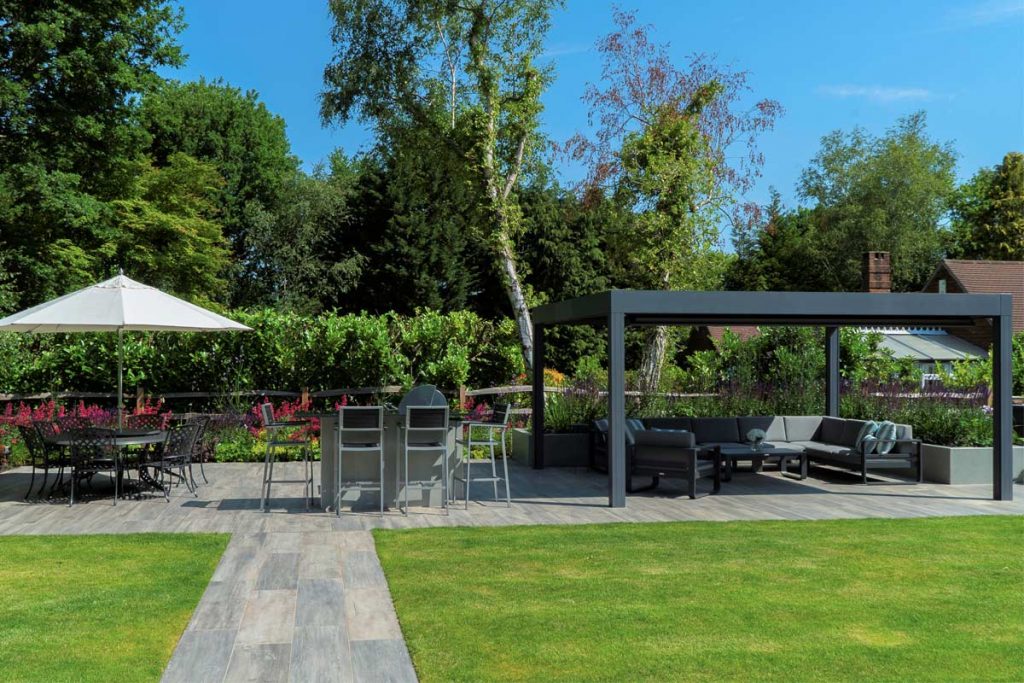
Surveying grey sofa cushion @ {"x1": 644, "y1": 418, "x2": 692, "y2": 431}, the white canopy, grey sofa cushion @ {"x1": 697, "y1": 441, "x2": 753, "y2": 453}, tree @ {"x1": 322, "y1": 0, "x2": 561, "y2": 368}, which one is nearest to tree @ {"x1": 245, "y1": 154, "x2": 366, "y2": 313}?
tree @ {"x1": 322, "y1": 0, "x2": 561, "y2": 368}

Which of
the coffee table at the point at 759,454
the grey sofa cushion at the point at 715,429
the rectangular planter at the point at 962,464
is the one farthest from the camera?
the grey sofa cushion at the point at 715,429

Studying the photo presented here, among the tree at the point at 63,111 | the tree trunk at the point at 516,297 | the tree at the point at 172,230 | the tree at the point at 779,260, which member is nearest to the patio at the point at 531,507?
the tree trunk at the point at 516,297

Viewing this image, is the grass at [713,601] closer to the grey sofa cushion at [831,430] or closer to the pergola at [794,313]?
the pergola at [794,313]

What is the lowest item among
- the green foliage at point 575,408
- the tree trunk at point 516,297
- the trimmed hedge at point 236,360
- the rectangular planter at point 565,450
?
the rectangular planter at point 565,450

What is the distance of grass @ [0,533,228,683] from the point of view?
464cm

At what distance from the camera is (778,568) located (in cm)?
675

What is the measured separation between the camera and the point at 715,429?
509 inches

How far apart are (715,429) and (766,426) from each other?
35.5 inches

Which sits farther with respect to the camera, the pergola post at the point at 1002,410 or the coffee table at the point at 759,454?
the coffee table at the point at 759,454

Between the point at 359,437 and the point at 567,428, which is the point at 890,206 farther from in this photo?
the point at 359,437

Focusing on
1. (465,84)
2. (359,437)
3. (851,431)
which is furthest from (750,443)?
(465,84)

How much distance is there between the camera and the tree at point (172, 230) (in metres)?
27.0

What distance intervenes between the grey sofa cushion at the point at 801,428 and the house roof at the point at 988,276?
19.8 metres

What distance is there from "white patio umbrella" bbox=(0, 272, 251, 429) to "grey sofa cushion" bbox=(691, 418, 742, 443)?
20.8ft
